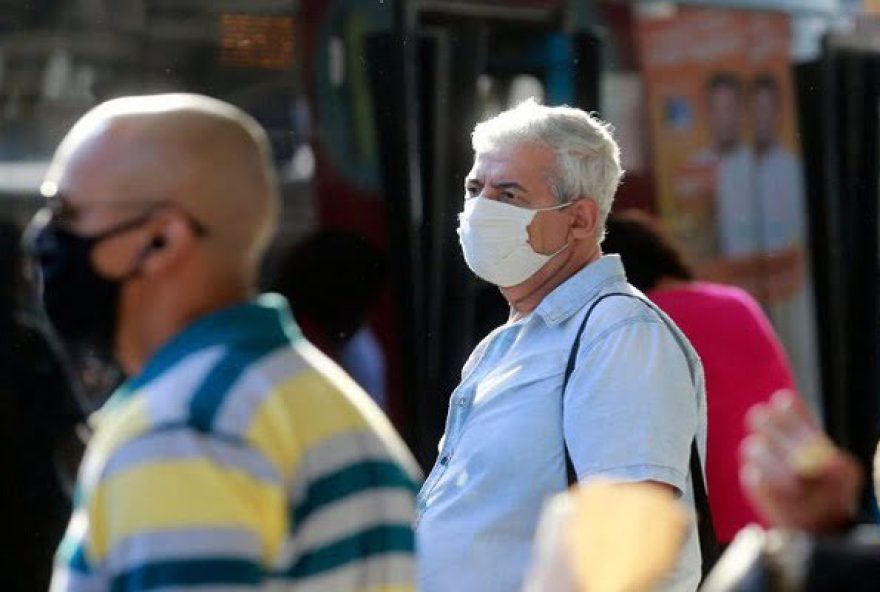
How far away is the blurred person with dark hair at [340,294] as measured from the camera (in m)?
6.41

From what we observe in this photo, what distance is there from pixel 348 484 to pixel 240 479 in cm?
16

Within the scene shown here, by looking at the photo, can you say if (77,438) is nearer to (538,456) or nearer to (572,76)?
(572,76)

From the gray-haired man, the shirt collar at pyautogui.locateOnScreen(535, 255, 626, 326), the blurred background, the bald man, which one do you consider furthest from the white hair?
the blurred background

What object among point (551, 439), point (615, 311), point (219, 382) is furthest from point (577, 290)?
point (219, 382)

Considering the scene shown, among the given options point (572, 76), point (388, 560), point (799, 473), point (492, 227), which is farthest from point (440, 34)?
point (799, 473)

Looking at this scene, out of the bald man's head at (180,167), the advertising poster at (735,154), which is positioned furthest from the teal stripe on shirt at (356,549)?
the advertising poster at (735,154)

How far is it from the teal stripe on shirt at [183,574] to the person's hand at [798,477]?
1.96 feet

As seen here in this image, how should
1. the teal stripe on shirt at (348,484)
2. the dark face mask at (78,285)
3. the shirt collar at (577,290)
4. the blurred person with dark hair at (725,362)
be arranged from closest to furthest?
the teal stripe on shirt at (348,484)
the dark face mask at (78,285)
the shirt collar at (577,290)
the blurred person with dark hair at (725,362)

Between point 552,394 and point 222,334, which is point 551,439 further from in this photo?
point 222,334

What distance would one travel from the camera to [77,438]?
19.9ft

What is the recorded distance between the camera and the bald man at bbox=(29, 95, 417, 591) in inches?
89.7

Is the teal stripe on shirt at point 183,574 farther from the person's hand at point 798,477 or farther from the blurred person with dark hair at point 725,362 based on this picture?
the blurred person with dark hair at point 725,362

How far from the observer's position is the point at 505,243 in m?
4.02

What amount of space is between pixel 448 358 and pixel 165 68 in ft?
4.27
